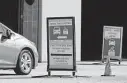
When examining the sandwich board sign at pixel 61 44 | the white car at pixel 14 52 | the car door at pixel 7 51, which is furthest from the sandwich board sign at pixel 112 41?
the sandwich board sign at pixel 61 44

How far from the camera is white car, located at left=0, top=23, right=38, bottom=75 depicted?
623 inches

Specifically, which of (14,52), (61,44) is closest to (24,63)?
(14,52)

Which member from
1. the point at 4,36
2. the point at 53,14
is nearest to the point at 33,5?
the point at 53,14

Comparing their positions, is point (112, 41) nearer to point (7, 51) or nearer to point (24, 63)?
point (24, 63)

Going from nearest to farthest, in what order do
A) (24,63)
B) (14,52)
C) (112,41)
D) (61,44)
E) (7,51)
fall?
1. (61,44)
2. (7,51)
3. (14,52)
4. (24,63)
5. (112,41)

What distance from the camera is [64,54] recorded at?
15242mm

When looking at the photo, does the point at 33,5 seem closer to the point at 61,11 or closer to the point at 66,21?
the point at 61,11

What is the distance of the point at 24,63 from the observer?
16438mm

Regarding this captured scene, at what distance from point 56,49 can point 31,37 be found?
8.43 meters

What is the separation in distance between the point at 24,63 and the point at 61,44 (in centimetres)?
161

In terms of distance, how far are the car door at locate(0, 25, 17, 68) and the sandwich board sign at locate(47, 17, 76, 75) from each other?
1.15 meters

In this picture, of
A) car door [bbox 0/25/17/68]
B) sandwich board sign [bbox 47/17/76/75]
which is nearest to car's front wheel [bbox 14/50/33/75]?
car door [bbox 0/25/17/68]

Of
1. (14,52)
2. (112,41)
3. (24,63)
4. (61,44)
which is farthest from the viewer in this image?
(112,41)

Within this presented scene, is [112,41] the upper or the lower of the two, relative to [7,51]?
upper
